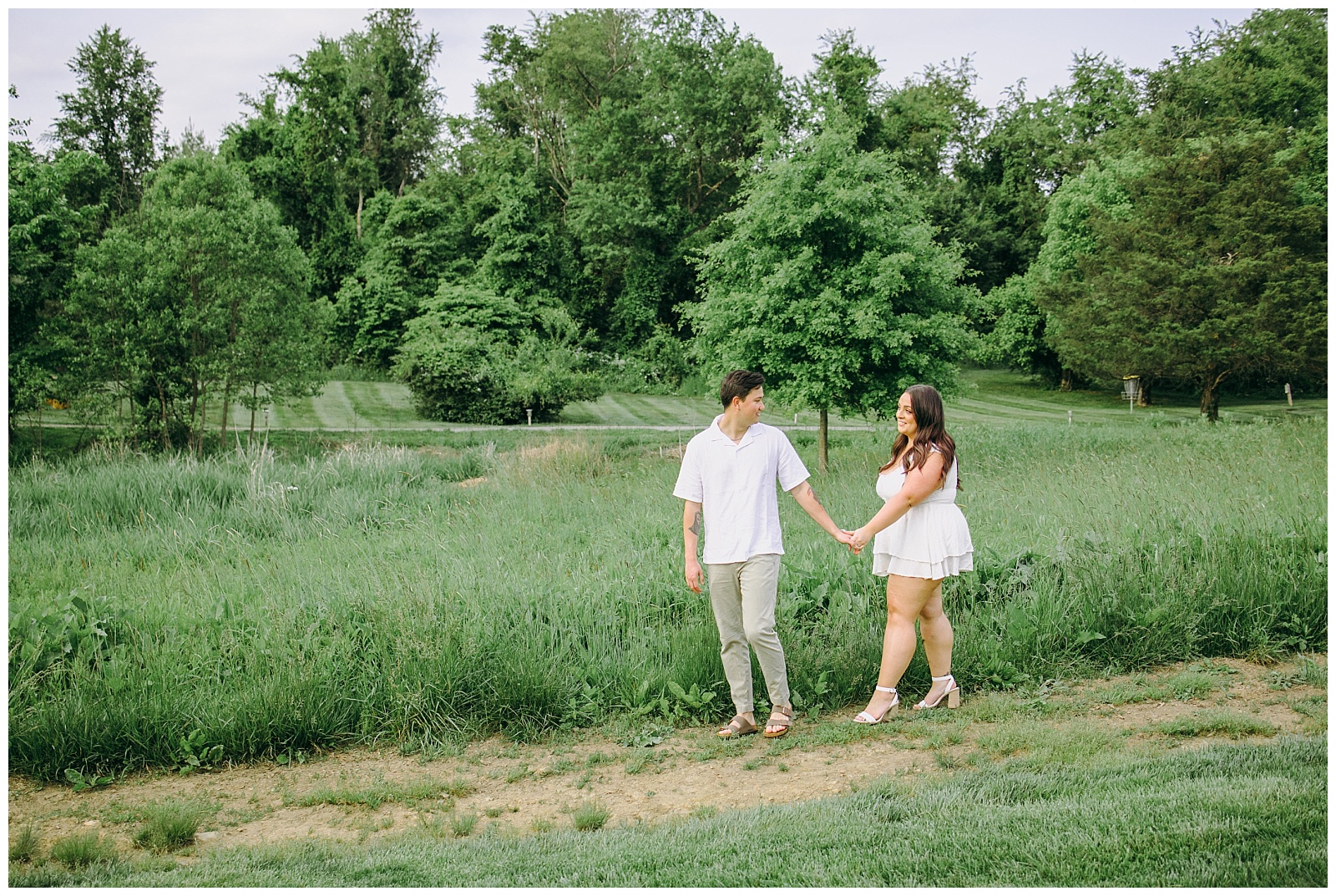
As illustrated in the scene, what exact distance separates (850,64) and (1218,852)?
41.4 m

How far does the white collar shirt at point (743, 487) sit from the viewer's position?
4785mm

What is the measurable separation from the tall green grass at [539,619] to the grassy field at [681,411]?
48.0 ft

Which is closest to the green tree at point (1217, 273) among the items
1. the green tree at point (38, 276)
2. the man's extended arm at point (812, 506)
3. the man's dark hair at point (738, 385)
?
the man's extended arm at point (812, 506)

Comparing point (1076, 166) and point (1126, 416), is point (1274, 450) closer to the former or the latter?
point (1126, 416)

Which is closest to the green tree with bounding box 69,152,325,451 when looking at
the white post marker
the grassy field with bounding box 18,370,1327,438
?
the grassy field with bounding box 18,370,1327,438

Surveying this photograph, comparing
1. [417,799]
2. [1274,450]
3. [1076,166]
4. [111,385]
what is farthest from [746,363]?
[1076,166]

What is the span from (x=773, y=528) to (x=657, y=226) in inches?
1388

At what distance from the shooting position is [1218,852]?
3105mm

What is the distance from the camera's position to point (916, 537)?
4.89m

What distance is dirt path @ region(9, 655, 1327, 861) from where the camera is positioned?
13.7 ft

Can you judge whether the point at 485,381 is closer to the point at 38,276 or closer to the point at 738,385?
the point at 38,276

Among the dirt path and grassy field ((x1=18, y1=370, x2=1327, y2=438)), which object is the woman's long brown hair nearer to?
the dirt path

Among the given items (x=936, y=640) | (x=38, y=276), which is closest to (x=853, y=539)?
(x=936, y=640)

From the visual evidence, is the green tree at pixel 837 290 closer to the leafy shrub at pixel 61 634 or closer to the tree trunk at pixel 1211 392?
the leafy shrub at pixel 61 634
